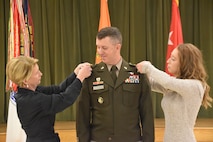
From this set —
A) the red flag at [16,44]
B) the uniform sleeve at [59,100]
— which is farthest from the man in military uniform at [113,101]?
the red flag at [16,44]

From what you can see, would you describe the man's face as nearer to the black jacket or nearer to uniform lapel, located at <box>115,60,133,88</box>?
uniform lapel, located at <box>115,60,133,88</box>

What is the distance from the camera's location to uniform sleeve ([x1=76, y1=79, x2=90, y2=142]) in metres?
2.41

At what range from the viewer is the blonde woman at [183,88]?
2.23m

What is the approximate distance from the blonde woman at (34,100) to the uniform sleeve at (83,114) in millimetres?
99

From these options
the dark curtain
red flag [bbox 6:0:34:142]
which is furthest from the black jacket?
the dark curtain

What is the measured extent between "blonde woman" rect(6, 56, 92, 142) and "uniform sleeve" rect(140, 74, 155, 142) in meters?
0.43

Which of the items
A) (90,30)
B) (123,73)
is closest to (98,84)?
(123,73)

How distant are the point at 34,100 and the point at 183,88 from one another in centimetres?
100

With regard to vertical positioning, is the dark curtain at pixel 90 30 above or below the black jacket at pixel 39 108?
above

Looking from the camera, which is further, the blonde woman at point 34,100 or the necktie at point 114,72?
the necktie at point 114,72

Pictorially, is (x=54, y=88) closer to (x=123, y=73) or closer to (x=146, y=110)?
(x=123, y=73)

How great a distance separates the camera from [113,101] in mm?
2357

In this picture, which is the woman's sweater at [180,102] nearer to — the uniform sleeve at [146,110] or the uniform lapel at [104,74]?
the uniform sleeve at [146,110]

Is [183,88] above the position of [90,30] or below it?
below
